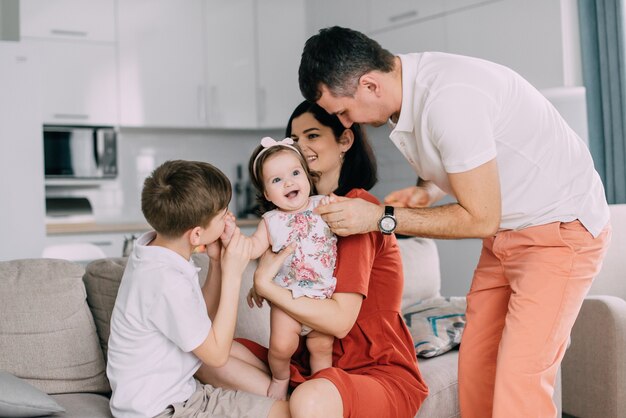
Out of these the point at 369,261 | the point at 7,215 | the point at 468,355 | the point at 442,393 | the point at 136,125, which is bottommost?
the point at 442,393

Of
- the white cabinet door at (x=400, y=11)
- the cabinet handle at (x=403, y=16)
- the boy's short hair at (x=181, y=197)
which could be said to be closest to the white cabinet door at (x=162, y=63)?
the white cabinet door at (x=400, y=11)

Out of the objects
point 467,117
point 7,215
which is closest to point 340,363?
point 467,117

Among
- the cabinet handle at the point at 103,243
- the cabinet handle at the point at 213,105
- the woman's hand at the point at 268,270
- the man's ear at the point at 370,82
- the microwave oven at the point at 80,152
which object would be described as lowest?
the woman's hand at the point at 268,270

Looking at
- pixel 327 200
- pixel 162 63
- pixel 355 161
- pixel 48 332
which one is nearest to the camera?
pixel 327 200

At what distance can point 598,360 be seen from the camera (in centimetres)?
303

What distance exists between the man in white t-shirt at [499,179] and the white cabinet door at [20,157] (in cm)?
285

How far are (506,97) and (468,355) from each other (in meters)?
0.70

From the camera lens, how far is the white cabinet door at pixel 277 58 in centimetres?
561

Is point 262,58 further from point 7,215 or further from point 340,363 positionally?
point 340,363

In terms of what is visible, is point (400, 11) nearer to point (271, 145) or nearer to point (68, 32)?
point (68, 32)

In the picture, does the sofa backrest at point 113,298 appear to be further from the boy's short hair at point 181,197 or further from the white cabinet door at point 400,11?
the white cabinet door at point 400,11

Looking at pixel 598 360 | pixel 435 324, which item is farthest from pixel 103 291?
pixel 598 360

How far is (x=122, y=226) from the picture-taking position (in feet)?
16.2

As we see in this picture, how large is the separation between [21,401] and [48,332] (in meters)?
0.33
